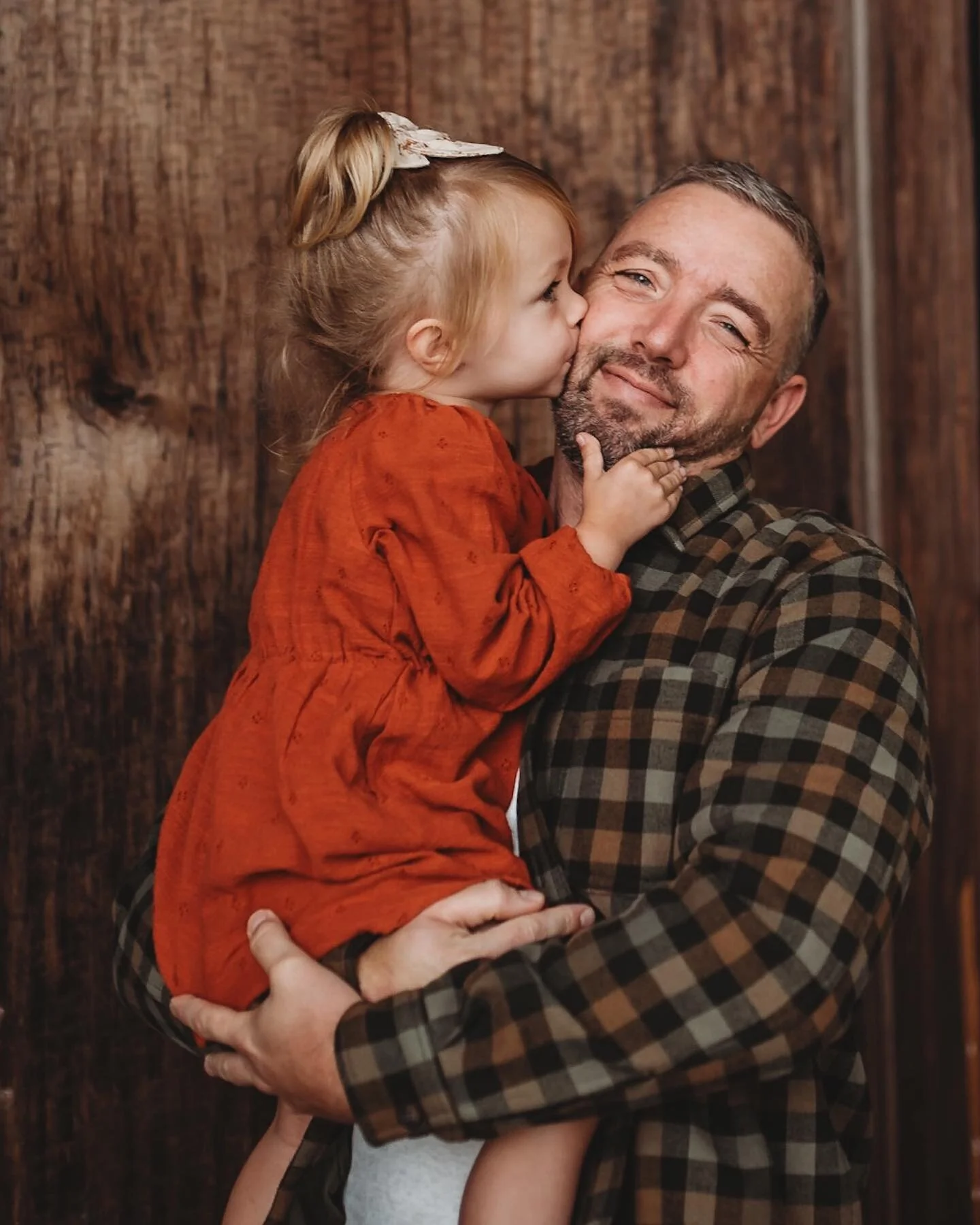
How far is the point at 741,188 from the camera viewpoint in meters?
1.63

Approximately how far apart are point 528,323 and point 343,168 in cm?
26

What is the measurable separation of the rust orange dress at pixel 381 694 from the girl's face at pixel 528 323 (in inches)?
4.1

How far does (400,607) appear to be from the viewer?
4.10ft

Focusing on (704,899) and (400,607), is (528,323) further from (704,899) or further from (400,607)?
(704,899)

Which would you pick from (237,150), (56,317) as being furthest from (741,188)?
(56,317)

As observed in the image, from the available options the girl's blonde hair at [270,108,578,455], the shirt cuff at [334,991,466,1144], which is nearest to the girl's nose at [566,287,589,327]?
the girl's blonde hair at [270,108,578,455]

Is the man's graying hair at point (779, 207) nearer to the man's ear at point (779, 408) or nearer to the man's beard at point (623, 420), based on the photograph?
the man's ear at point (779, 408)

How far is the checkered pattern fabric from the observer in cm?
103

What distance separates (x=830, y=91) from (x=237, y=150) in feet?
3.10

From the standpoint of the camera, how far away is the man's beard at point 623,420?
151 cm

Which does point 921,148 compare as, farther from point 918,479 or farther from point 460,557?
point 460,557

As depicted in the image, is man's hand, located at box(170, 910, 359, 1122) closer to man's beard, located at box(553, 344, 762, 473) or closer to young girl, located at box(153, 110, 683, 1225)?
young girl, located at box(153, 110, 683, 1225)

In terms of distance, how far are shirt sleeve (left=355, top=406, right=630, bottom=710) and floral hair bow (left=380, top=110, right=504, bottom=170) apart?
0.95 feet

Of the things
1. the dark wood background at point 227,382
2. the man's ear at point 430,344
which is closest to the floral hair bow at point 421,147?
the man's ear at point 430,344
